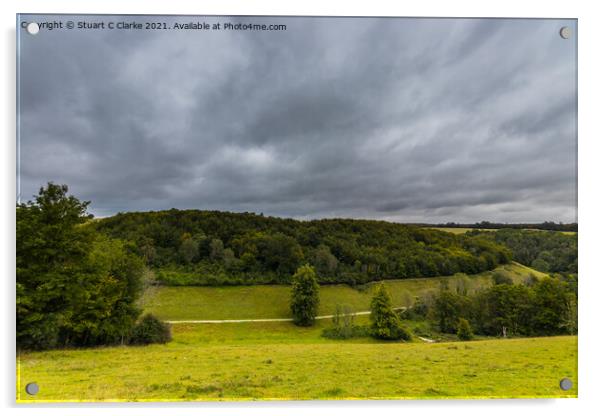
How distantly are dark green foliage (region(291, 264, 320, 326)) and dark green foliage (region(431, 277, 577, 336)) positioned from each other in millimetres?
2064

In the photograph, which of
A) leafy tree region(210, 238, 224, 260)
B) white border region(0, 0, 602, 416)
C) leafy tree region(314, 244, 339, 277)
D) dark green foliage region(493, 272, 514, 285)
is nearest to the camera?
white border region(0, 0, 602, 416)

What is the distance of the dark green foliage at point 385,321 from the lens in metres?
4.27

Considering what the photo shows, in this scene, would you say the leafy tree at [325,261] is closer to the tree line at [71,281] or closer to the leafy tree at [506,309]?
the leafy tree at [506,309]

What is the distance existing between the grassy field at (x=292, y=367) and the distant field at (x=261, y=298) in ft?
0.09

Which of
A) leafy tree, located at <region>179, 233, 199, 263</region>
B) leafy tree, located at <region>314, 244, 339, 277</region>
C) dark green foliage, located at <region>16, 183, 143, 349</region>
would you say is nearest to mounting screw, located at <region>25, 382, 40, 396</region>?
dark green foliage, located at <region>16, 183, 143, 349</region>

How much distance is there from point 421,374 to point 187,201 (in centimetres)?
445

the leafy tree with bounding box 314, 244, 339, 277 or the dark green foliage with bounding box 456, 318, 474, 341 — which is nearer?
the dark green foliage with bounding box 456, 318, 474, 341

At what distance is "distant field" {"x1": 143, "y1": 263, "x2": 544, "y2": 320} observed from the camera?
4.34 m

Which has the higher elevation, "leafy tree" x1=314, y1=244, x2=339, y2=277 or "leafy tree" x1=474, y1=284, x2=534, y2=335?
"leafy tree" x1=314, y1=244, x2=339, y2=277

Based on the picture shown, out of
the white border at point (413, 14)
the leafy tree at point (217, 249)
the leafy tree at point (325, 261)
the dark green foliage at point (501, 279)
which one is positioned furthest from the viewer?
the leafy tree at point (217, 249)

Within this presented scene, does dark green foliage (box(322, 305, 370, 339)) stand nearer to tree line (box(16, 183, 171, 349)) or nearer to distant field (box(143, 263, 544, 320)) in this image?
distant field (box(143, 263, 544, 320))

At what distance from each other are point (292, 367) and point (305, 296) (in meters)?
1.10

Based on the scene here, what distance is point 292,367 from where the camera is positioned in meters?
3.53

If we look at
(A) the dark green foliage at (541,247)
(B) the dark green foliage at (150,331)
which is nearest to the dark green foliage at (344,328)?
(A) the dark green foliage at (541,247)
